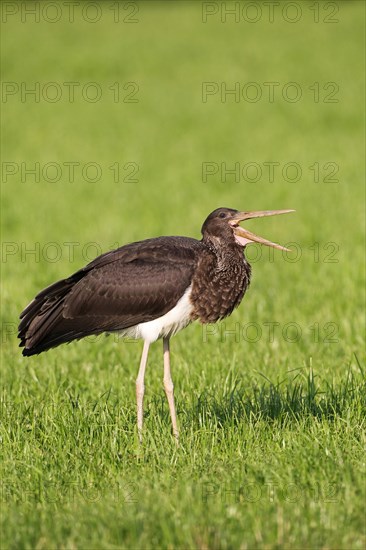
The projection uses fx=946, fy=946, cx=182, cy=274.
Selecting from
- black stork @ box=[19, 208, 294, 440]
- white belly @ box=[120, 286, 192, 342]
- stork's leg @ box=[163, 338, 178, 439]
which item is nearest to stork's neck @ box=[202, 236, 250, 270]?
black stork @ box=[19, 208, 294, 440]

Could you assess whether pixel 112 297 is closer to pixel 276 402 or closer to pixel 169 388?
pixel 169 388

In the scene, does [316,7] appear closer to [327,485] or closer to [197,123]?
[197,123]

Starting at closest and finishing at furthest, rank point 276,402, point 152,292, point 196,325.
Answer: point 152,292 < point 276,402 < point 196,325

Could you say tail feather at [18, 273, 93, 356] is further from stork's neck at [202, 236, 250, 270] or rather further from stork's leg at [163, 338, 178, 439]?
stork's neck at [202, 236, 250, 270]

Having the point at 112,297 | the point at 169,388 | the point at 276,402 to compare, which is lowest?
the point at 276,402

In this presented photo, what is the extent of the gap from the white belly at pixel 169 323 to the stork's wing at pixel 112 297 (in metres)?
0.04

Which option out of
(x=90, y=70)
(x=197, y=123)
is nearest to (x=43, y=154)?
(x=197, y=123)

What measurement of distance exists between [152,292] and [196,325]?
3473mm

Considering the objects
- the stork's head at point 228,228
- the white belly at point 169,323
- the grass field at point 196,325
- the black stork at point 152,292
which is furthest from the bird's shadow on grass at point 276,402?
the stork's head at point 228,228

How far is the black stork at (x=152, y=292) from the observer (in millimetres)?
6148

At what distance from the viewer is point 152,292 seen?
20.3ft

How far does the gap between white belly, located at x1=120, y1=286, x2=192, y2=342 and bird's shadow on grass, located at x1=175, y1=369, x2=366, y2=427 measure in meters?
0.57

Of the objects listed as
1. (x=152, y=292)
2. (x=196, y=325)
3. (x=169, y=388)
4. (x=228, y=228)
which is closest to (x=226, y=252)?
(x=228, y=228)

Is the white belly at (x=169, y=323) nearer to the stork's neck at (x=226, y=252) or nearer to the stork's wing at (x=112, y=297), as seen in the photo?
the stork's wing at (x=112, y=297)
